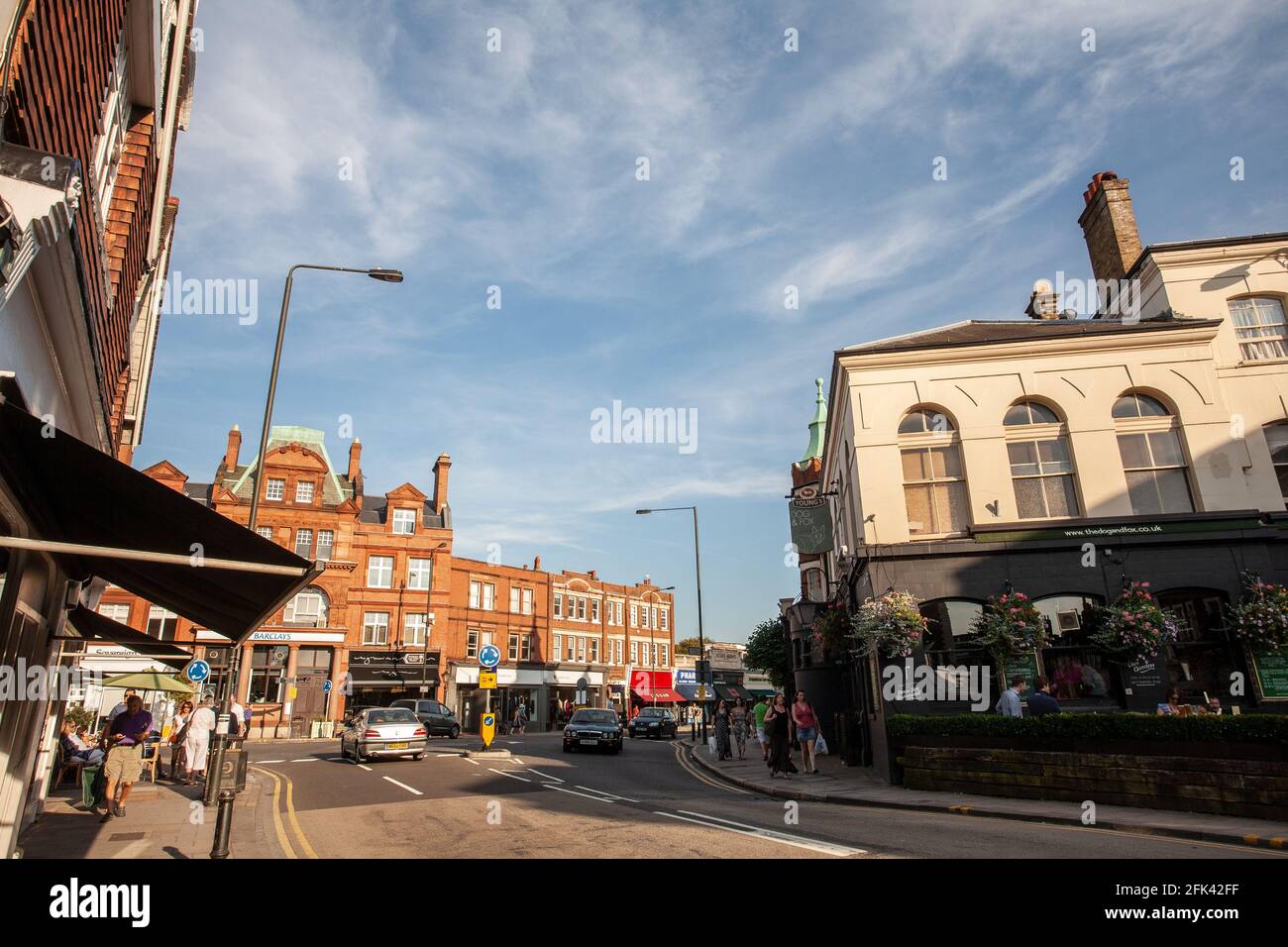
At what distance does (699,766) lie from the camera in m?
23.1

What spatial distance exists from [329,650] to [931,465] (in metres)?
36.9

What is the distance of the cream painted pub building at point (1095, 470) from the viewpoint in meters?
16.3

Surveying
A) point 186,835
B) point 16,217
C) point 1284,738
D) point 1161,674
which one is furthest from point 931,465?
point 16,217

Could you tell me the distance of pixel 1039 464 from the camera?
18344mm

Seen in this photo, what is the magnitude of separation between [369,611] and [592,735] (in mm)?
A: 23502

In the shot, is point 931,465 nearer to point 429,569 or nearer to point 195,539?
point 195,539

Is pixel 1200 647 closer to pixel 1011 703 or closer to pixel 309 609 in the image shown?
pixel 1011 703

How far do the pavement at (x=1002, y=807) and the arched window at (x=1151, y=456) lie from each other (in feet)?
29.8

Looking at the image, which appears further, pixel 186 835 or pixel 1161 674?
pixel 1161 674

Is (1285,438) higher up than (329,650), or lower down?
higher up

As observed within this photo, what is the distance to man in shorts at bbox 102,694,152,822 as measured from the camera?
1202 centimetres

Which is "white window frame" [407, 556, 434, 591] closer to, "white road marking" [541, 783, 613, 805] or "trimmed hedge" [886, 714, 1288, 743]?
"white road marking" [541, 783, 613, 805]

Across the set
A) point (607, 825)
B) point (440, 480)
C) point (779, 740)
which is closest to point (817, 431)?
point (440, 480)
